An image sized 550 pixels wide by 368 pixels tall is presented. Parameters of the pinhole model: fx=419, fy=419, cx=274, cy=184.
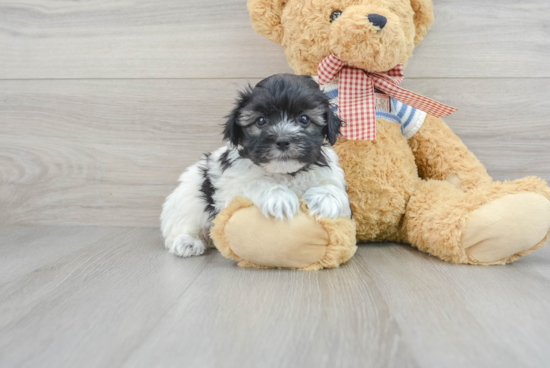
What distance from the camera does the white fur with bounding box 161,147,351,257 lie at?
1.25 m

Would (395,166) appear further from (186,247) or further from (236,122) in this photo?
(186,247)

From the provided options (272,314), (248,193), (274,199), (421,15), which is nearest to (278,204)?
(274,199)

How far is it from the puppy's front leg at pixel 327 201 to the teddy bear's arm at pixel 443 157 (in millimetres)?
536

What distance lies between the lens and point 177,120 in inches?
80.4

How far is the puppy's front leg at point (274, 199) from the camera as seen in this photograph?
48.3 inches

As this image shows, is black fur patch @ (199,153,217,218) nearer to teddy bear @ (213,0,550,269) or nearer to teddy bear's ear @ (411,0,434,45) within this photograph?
teddy bear @ (213,0,550,269)

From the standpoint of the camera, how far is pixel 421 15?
1.65m

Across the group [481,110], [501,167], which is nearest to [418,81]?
[481,110]

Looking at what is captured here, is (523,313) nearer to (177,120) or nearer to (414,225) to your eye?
(414,225)

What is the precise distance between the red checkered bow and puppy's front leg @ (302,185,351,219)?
0.27m

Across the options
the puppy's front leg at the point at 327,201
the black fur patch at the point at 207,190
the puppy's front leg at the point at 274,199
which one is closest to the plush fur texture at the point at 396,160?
the puppy's front leg at the point at 327,201

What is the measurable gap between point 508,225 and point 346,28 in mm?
790

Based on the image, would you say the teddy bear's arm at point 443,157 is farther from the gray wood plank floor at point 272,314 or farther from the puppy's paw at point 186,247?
the puppy's paw at point 186,247

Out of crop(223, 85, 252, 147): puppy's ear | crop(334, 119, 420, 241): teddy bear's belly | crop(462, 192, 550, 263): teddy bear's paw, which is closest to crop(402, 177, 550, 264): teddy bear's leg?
crop(462, 192, 550, 263): teddy bear's paw
